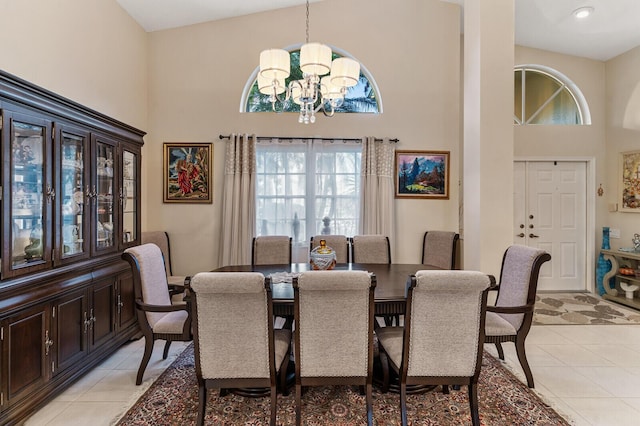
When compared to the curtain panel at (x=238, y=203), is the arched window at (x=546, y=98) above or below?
above

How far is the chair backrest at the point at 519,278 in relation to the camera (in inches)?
93.9

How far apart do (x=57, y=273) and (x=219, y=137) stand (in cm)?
255

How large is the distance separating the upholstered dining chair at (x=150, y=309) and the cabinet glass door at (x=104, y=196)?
58 centimetres

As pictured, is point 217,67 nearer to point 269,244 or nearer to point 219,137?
point 219,137

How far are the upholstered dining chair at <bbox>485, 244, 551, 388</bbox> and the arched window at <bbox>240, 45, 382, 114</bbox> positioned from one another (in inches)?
108

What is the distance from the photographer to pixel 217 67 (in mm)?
4418

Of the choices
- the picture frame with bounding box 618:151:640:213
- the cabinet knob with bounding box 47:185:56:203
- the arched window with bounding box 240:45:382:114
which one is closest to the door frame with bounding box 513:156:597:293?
the picture frame with bounding box 618:151:640:213

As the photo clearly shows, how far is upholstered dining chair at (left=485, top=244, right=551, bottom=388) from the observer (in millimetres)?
2375

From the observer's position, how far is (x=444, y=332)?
1.86 m

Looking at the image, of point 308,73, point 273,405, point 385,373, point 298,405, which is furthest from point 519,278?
point 308,73

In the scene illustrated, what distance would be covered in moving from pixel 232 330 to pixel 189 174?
10.1ft

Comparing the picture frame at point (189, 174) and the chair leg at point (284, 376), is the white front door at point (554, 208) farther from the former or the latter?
the picture frame at point (189, 174)

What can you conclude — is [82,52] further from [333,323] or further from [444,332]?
[444,332]

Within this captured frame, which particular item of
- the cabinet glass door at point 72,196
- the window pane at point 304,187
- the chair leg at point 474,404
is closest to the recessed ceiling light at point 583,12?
the window pane at point 304,187
